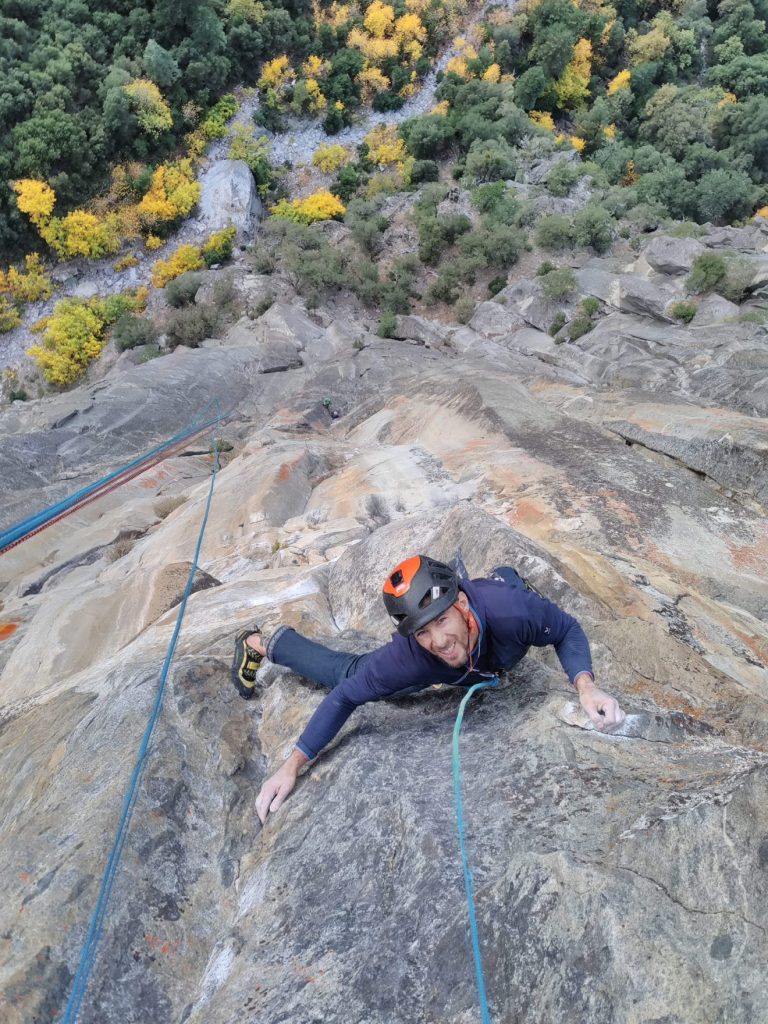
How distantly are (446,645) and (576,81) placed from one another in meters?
55.3

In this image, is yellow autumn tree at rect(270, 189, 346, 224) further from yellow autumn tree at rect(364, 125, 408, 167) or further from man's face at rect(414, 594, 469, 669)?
man's face at rect(414, 594, 469, 669)

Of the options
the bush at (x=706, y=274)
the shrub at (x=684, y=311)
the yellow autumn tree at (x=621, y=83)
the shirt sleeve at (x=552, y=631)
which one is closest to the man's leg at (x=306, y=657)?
the shirt sleeve at (x=552, y=631)

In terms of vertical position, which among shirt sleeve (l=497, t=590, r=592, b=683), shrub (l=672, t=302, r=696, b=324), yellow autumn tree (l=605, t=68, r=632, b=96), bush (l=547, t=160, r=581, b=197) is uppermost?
shirt sleeve (l=497, t=590, r=592, b=683)

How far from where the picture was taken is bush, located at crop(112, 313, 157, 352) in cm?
3017

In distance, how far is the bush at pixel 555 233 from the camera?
105 feet

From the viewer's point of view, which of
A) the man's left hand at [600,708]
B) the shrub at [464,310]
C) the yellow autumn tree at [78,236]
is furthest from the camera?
the yellow autumn tree at [78,236]

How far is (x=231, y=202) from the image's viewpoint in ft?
122

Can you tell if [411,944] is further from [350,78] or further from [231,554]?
[350,78]

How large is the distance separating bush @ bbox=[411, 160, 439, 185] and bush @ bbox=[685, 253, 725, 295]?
21.2 m

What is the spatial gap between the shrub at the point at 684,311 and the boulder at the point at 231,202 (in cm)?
2390

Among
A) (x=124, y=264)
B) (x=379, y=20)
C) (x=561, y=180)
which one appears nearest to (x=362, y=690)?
(x=124, y=264)

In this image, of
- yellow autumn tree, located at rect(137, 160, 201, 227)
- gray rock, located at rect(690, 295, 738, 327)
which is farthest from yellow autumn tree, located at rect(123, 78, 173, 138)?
gray rock, located at rect(690, 295, 738, 327)

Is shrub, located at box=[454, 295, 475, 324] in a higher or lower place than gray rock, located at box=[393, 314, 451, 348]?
lower

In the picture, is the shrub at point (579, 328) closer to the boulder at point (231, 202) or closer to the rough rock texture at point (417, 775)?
the rough rock texture at point (417, 775)
